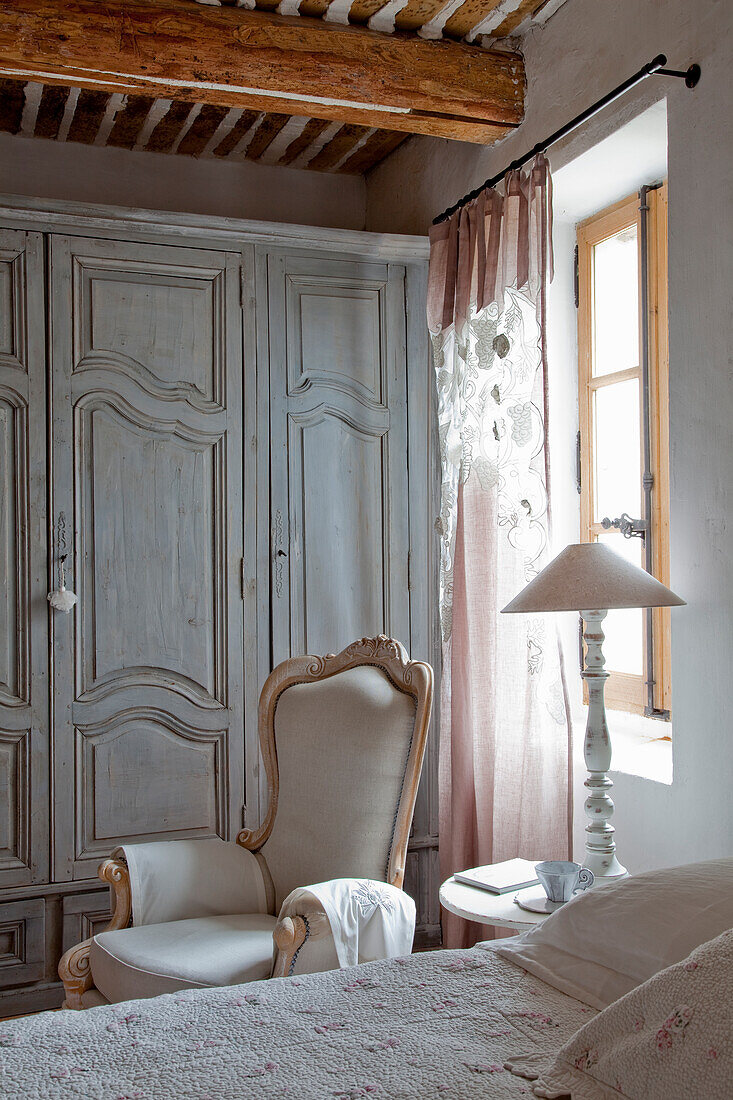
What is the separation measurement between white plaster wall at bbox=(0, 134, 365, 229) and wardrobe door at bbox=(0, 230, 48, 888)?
760mm

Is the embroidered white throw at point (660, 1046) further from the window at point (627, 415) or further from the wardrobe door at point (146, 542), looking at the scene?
the wardrobe door at point (146, 542)

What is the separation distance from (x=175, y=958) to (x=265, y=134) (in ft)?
9.02

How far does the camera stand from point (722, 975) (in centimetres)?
110

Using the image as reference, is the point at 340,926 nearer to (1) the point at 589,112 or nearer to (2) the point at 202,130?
(1) the point at 589,112

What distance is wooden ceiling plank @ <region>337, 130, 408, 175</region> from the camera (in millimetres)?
Answer: 3514

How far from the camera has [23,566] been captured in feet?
9.27

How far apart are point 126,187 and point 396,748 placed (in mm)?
2375

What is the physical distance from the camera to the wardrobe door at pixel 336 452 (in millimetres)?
3082

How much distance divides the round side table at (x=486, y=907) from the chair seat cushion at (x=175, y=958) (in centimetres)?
40

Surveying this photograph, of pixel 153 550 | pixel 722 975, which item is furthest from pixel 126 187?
pixel 722 975

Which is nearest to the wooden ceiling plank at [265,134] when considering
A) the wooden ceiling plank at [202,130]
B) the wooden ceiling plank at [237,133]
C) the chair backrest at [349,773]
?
the wooden ceiling plank at [237,133]

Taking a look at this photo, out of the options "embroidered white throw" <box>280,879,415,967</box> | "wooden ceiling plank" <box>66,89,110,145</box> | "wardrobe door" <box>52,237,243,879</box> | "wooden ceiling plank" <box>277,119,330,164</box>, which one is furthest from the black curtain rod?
"embroidered white throw" <box>280,879,415,967</box>

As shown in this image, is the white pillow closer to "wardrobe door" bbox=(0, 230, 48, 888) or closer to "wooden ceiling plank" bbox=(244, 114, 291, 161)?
"wardrobe door" bbox=(0, 230, 48, 888)

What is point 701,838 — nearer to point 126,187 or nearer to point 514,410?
point 514,410
